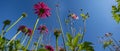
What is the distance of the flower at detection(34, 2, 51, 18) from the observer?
3.34 metres

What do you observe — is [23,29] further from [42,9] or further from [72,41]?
[72,41]

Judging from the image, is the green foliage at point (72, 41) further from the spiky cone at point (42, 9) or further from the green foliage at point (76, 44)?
the spiky cone at point (42, 9)

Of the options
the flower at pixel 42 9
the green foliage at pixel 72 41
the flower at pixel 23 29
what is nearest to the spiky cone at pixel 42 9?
the flower at pixel 42 9

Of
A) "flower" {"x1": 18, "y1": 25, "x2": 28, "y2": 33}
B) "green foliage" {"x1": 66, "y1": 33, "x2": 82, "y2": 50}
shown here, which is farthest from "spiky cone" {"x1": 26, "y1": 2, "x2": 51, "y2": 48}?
"green foliage" {"x1": 66, "y1": 33, "x2": 82, "y2": 50}

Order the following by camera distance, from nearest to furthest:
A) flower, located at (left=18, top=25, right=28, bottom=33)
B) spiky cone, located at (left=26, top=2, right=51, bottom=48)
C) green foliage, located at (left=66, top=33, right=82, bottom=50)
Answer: green foliage, located at (left=66, top=33, right=82, bottom=50)
spiky cone, located at (left=26, top=2, right=51, bottom=48)
flower, located at (left=18, top=25, right=28, bottom=33)

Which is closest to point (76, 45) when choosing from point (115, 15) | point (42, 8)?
point (42, 8)

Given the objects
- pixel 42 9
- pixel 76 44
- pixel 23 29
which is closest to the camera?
pixel 76 44

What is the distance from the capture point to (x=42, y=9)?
3.42 meters

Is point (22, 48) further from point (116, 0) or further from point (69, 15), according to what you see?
point (116, 0)

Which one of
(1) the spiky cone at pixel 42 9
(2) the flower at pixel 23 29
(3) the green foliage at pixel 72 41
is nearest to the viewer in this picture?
(3) the green foliage at pixel 72 41

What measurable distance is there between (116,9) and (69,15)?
2.49 m

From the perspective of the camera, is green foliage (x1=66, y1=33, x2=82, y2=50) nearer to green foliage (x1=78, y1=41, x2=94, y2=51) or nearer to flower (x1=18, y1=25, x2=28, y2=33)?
green foliage (x1=78, y1=41, x2=94, y2=51)

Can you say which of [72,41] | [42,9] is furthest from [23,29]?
[72,41]

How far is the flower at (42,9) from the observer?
11.0 feet
